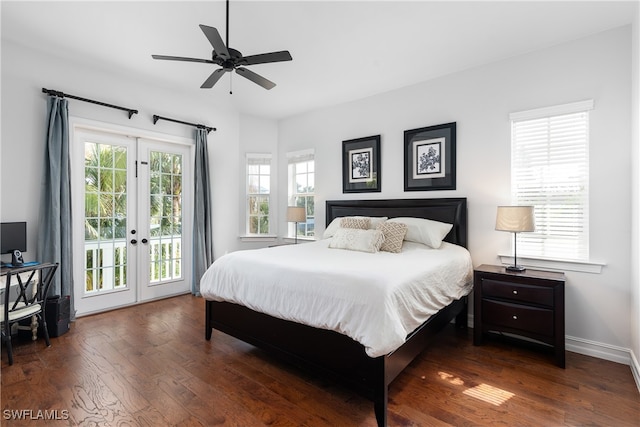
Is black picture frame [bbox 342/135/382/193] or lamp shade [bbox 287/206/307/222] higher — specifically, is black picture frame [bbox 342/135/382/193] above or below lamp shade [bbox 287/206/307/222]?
above

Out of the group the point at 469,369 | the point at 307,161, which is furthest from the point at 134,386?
the point at 307,161

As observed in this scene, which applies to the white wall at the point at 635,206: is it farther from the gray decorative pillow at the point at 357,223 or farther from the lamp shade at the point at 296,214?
the lamp shade at the point at 296,214

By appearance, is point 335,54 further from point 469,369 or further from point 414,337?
point 469,369

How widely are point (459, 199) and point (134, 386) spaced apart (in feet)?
11.5

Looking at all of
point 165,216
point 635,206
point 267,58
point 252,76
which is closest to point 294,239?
point 165,216

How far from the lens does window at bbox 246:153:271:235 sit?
5477mm

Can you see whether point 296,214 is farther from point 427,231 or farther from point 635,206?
point 635,206

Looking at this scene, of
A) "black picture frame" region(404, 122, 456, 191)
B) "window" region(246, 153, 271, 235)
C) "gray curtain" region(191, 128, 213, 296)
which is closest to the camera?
"black picture frame" region(404, 122, 456, 191)

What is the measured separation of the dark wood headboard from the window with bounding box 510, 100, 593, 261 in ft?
1.81

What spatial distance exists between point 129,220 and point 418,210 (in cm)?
372

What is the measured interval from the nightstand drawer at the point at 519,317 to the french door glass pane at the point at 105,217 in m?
4.30

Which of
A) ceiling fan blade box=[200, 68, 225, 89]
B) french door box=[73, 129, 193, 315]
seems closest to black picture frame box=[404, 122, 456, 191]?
ceiling fan blade box=[200, 68, 225, 89]

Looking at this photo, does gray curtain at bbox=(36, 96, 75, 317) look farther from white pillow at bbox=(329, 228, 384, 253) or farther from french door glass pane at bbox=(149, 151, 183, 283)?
white pillow at bbox=(329, 228, 384, 253)

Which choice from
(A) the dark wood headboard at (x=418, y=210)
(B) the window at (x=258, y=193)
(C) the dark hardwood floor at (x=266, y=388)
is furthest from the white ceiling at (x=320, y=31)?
(C) the dark hardwood floor at (x=266, y=388)
